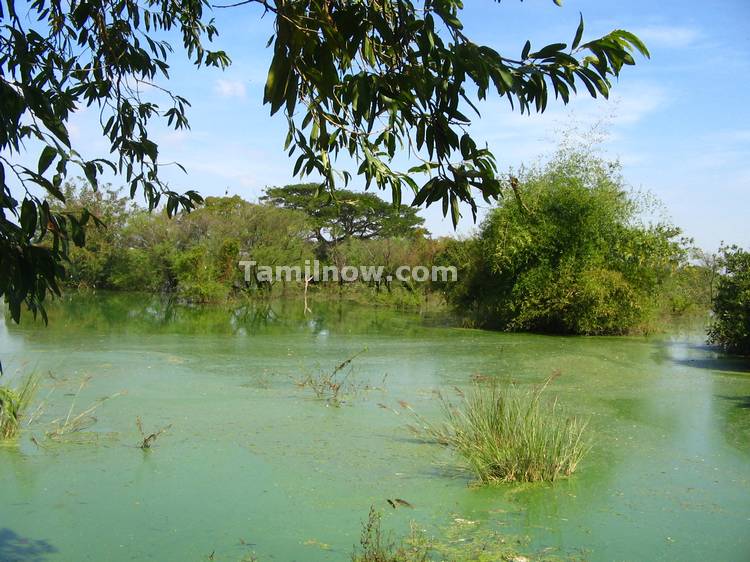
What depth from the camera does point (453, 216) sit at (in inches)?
64.7

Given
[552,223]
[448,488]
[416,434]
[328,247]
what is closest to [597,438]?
[416,434]

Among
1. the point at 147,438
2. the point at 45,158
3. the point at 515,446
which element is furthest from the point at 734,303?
the point at 45,158

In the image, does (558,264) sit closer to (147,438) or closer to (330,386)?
(330,386)

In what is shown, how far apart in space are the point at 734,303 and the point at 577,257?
332 cm

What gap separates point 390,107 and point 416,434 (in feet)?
12.6

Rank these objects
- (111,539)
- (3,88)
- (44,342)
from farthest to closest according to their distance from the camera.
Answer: (44,342) < (111,539) < (3,88)

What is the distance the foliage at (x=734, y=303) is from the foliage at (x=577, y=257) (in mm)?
2182

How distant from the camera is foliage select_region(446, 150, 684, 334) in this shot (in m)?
12.6

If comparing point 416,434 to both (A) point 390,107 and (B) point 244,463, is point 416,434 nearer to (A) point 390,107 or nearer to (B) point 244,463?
(B) point 244,463

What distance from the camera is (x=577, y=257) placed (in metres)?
12.9

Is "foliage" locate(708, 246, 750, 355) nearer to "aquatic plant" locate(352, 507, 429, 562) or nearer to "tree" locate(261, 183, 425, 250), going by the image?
"aquatic plant" locate(352, 507, 429, 562)

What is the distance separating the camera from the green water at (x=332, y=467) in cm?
333

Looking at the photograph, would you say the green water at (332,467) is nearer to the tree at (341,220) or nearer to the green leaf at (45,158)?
the green leaf at (45,158)

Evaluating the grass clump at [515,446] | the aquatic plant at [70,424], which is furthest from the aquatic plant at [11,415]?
the grass clump at [515,446]
